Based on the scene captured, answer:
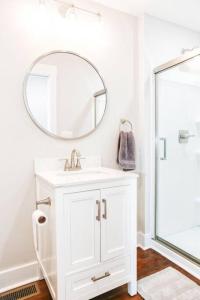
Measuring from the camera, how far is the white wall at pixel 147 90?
220cm

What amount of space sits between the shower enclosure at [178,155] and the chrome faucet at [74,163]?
908mm

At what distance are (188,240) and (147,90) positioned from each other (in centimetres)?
166

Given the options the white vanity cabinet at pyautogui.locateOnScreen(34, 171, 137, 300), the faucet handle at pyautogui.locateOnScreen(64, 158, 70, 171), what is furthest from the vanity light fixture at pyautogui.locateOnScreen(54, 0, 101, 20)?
the white vanity cabinet at pyautogui.locateOnScreen(34, 171, 137, 300)

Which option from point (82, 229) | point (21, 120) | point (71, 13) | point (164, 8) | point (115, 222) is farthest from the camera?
point (164, 8)

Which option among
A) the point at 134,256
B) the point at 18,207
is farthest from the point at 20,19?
the point at 134,256

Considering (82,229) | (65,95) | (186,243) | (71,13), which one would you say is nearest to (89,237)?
(82,229)

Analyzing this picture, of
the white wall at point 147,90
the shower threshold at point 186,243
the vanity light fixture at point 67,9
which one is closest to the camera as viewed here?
the vanity light fixture at point 67,9

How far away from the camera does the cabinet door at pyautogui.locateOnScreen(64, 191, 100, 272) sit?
1.34 meters

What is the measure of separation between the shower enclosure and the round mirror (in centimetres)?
74

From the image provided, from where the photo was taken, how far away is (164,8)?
2098 mm

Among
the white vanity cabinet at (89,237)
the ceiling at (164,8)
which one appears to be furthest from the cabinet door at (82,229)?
the ceiling at (164,8)

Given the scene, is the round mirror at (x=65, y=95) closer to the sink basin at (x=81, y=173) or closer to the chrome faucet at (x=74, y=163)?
the chrome faucet at (x=74, y=163)

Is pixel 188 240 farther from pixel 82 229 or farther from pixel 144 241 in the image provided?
pixel 82 229

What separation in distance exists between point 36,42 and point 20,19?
0.63ft
